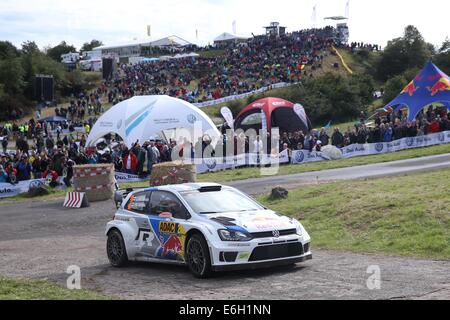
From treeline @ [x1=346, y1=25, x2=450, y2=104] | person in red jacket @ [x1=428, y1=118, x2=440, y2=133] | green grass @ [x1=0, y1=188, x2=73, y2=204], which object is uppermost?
treeline @ [x1=346, y1=25, x2=450, y2=104]

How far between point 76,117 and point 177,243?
176 feet

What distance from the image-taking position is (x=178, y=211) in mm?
11547

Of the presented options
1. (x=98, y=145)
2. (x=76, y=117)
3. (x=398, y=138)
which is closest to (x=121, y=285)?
(x=398, y=138)

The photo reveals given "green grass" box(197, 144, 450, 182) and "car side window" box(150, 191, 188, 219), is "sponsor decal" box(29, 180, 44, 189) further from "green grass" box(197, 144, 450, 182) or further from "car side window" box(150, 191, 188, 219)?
"car side window" box(150, 191, 188, 219)

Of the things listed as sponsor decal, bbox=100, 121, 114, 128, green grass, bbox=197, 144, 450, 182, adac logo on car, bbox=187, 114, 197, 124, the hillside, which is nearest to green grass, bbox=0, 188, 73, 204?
green grass, bbox=197, 144, 450, 182

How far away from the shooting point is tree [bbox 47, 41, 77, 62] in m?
136

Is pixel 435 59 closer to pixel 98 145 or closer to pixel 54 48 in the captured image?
pixel 98 145

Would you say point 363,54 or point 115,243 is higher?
point 363,54

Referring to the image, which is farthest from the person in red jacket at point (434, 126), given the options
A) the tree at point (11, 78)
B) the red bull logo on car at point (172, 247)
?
the tree at point (11, 78)

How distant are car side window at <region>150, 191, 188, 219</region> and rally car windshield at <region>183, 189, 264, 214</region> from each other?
17cm

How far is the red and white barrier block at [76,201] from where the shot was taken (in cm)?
2358

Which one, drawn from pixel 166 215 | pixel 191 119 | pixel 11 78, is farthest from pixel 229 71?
pixel 166 215

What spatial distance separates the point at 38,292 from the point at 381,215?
26.5 feet
